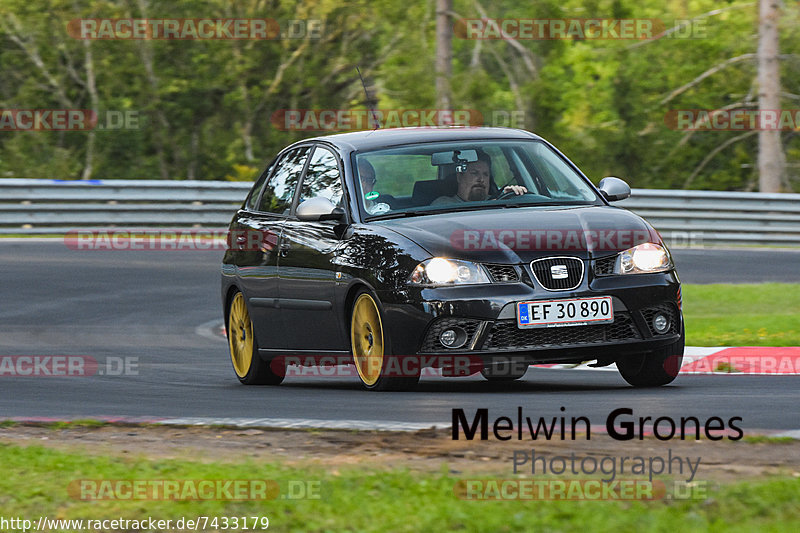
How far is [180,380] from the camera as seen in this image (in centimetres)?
1065

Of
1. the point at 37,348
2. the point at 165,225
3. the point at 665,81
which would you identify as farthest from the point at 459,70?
the point at 37,348

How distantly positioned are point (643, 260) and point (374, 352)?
1696 mm

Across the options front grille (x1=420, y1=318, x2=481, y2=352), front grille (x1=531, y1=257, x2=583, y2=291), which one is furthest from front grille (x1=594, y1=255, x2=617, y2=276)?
front grille (x1=420, y1=318, x2=481, y2=352)

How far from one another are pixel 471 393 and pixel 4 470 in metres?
3.28

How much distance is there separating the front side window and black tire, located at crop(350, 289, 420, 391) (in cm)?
94

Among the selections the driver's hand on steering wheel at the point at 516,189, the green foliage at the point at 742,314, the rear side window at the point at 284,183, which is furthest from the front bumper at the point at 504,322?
the green foliage at the point at 742,314

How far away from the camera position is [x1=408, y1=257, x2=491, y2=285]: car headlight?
27.1 ft

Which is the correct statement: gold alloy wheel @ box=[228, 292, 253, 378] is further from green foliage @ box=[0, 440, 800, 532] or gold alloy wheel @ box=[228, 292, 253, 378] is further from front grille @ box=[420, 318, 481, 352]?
green foliage @ box=[0, 440, 800, 532]

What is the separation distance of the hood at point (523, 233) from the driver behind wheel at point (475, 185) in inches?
14.3

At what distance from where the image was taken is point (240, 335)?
10859mm

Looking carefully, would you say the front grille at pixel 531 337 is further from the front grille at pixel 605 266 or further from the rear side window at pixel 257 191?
the rear side window at pixel 257 191

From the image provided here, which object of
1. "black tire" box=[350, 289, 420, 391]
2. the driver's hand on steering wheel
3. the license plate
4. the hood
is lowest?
"black tire" box=[350, 289, 420, 391]

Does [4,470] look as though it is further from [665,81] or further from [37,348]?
[665,81]

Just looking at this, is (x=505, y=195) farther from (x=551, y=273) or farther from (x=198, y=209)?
(x=198, y=209)
